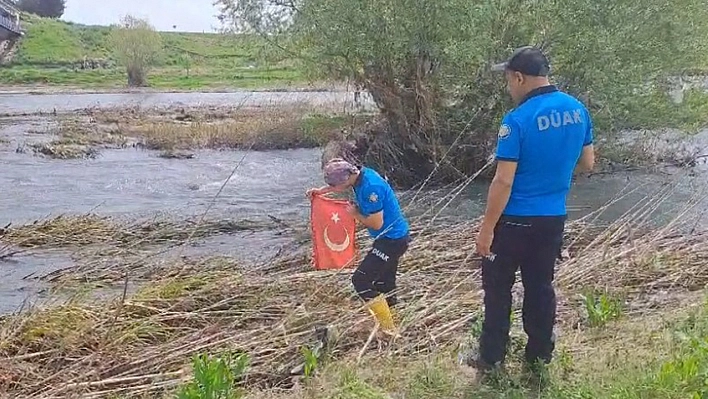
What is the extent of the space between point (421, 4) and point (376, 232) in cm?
1067

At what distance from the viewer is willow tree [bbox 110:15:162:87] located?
56.6m

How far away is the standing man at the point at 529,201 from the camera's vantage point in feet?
15.6

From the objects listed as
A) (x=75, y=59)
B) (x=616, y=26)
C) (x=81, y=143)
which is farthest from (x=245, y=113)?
(x=75, y=59)

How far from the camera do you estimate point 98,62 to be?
229ft

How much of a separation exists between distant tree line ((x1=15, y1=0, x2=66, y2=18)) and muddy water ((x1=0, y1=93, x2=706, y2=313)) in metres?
81.0

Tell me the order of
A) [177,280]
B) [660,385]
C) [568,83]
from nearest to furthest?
[660,385] < [177,280] < [568,83]

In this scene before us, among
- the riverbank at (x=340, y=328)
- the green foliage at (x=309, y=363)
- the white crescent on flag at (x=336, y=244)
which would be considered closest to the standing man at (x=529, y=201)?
the riverbank at (x=340, y=328)

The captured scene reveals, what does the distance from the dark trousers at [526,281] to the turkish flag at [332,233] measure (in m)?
2.07

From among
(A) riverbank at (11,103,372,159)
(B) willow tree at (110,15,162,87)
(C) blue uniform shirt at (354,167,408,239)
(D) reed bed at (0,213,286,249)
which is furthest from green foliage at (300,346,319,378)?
(B) willow tree at (110,15,162,87)

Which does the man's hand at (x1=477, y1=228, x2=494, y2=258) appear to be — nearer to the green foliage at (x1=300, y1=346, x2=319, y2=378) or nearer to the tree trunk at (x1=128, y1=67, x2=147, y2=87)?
the green foliage at (x1=300, y1=346, x2=319, y2=378)

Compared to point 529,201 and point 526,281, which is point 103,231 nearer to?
point 526,281

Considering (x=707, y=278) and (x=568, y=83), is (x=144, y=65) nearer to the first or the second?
(x=568, y=83)

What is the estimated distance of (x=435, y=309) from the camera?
6949mm

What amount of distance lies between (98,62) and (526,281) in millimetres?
69313
